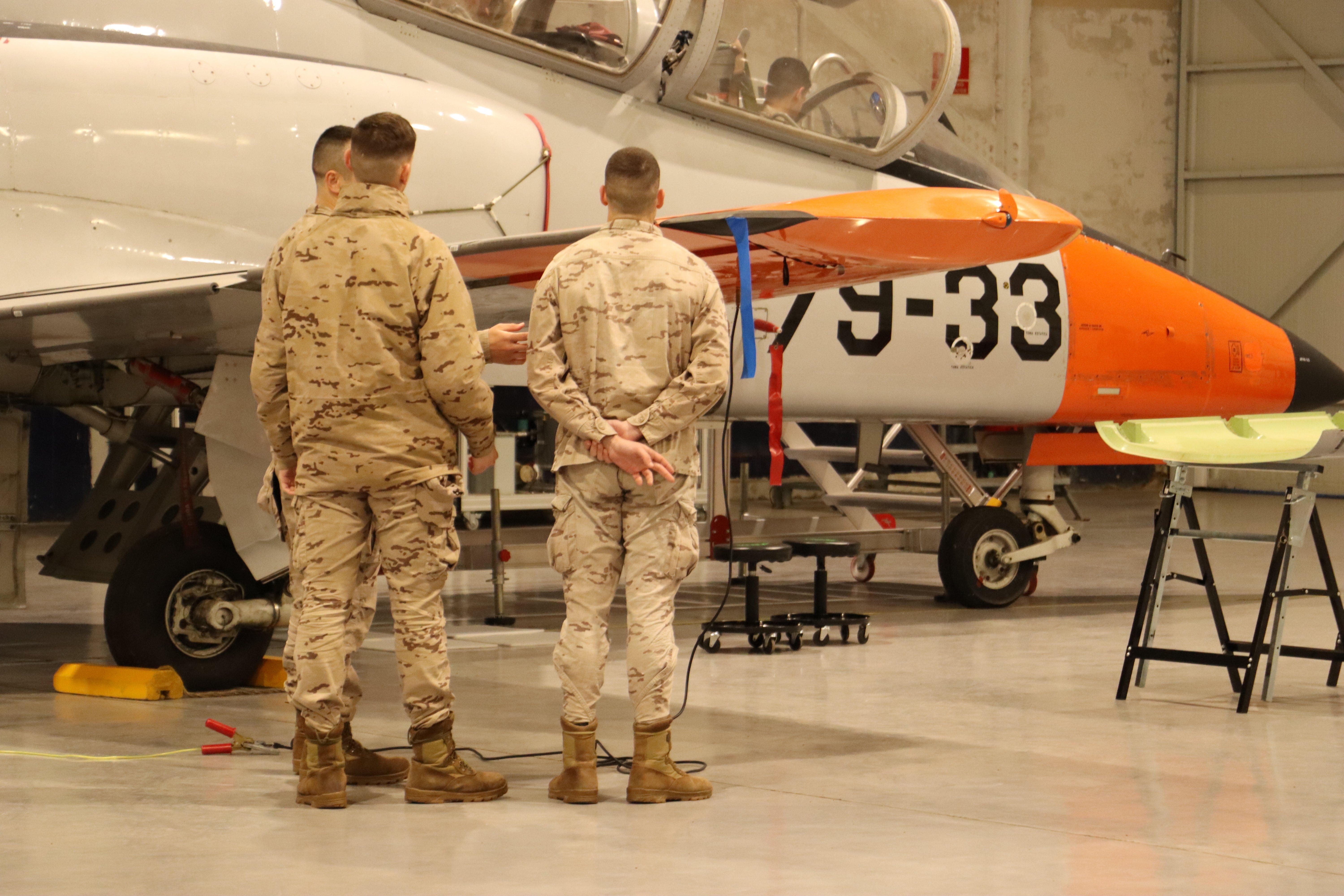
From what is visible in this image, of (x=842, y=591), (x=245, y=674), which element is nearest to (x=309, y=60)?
(x=245, y=674)

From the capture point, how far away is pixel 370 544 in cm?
461

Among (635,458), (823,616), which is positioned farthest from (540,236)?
(823,616)

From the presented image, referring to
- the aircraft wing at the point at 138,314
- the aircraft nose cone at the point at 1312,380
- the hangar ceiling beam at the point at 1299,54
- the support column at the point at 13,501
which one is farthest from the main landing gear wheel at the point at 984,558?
the hangar ceiling beam at the point at 1299,54

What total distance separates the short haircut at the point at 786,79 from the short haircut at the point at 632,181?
12.9 feet

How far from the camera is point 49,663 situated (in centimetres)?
772

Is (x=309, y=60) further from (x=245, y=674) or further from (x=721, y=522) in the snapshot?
(x=721, y=522)

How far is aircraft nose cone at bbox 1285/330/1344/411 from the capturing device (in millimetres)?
10359

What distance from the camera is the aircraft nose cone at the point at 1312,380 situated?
10.4 meters

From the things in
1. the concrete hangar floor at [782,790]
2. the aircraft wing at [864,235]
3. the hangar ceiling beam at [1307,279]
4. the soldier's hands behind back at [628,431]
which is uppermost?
the hangar ceiling beam at [1307,279]

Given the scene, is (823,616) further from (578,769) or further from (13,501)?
(13,501)

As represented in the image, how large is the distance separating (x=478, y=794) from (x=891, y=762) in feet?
4.85

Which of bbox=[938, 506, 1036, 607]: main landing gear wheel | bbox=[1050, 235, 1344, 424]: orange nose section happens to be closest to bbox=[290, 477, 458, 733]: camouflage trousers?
bbox=[938, 506, 1036, 607]: main landing gear wheel

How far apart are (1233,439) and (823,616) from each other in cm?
274

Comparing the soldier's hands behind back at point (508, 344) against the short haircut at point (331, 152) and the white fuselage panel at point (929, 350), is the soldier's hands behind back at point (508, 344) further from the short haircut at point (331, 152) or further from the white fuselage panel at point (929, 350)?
the white fuselage panel at point (929, 350)
